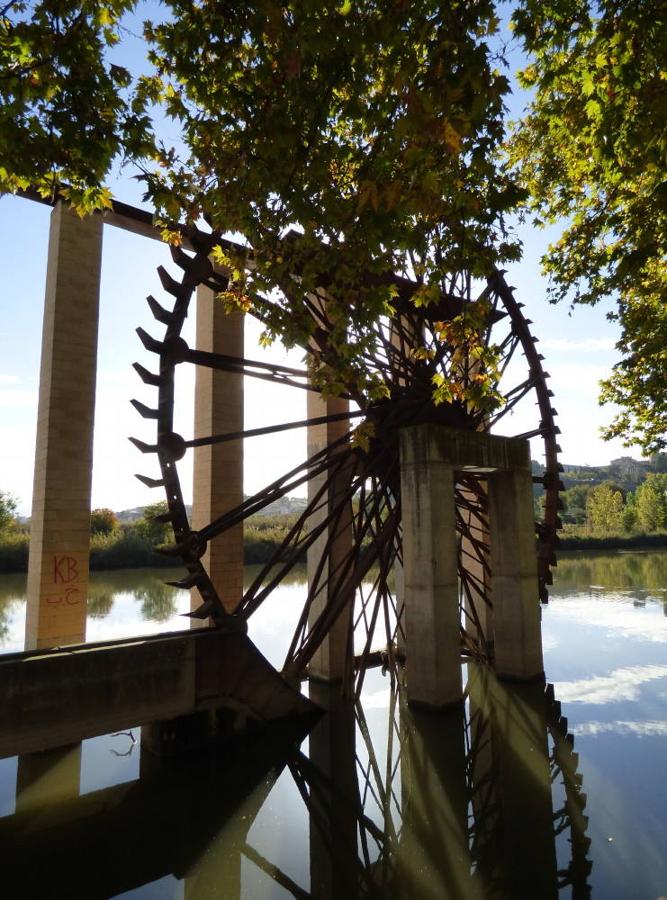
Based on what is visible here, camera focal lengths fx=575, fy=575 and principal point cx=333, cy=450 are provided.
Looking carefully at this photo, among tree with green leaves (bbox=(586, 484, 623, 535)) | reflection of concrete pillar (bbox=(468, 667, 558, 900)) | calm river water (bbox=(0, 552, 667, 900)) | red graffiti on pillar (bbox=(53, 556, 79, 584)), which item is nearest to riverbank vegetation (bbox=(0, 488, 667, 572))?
tree with green leaves (bbox=(586, 484, 623, 535))

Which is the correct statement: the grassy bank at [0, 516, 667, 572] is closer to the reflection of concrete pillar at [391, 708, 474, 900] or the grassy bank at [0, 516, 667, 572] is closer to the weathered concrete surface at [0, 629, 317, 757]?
the weathered concrete surface at [0, 629, 317, 757]

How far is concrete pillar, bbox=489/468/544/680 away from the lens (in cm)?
1031

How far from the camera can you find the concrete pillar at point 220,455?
405 inches

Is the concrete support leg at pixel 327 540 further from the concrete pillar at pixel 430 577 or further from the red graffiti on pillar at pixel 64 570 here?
the red graffiti on pillar at pixel 64 570

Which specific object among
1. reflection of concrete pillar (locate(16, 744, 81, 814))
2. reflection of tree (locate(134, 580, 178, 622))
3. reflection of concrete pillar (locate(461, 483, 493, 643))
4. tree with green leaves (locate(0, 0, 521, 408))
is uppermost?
tree with green leaves (locate(0, 0, 521, 408))

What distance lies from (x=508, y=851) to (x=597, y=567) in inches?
1201

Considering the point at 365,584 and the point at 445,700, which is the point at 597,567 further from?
the point at 445,700

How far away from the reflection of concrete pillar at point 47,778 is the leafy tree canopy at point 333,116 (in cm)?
593

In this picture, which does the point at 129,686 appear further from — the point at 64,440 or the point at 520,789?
the point at 520,789

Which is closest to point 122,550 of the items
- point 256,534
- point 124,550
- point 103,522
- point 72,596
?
point 124,550

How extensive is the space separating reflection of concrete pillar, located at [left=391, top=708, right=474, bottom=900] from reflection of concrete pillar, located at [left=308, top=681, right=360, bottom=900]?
48cm

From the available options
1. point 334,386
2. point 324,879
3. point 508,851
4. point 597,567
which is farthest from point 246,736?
point 597,567

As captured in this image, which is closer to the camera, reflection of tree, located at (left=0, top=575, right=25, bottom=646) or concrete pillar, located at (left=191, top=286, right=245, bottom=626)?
concrete pillar, located at (left=191, top=286, right=245, bottom=626)

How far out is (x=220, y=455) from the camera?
1042 cm
